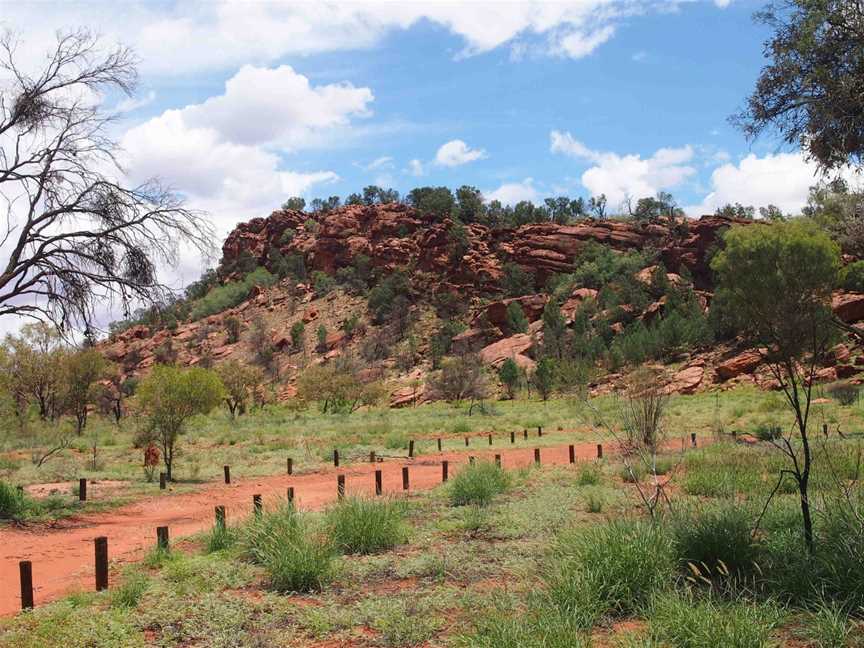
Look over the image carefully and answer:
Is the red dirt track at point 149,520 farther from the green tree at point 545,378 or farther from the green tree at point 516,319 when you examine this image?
the green tree at point 516,319

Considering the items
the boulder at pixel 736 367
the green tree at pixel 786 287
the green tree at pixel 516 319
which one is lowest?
the boulder at pixel 736 367

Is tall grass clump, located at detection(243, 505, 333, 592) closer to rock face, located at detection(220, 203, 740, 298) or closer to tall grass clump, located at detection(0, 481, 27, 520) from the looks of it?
tall grass clump, located at detection(0, 481, 27, 520)

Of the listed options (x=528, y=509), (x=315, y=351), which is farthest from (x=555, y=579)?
(x=315, y=351)

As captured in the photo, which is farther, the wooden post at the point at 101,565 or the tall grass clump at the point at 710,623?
the wooden post at the point at 101,565

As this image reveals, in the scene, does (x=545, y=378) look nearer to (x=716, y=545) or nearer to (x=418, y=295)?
(x=418, y=295)

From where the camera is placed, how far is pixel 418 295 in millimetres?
89312

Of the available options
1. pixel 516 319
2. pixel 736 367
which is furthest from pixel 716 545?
pixel 516 319

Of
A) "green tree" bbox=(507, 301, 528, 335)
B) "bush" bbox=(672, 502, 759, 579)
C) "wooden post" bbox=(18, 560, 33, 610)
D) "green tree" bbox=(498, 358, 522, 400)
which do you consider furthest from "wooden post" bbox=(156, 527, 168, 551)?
"green tree" bbox=(507, 301, 528, 335)

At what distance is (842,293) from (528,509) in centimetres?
4978

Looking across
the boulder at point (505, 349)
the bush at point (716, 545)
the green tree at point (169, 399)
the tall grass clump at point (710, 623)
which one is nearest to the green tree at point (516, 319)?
the boulder at point (505, 349)

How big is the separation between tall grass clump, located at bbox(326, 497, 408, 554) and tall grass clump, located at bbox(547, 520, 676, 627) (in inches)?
124

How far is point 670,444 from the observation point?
815 inches

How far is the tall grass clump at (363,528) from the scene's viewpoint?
9062mm

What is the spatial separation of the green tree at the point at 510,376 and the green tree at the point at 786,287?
92.1ft
